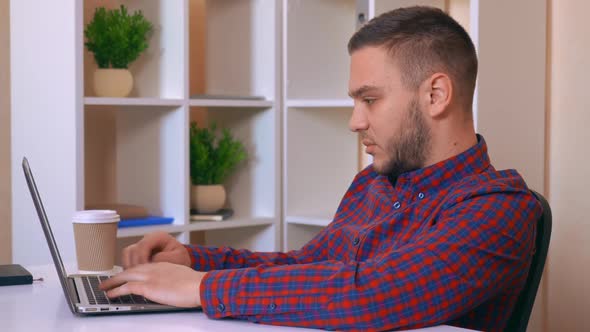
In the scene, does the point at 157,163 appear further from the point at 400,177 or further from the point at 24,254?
the point at 400,177

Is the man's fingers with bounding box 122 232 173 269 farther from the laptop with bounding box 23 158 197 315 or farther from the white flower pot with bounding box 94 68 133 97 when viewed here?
the white flower pot with bounding box 94 68 133 97

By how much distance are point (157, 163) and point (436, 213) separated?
1.45m

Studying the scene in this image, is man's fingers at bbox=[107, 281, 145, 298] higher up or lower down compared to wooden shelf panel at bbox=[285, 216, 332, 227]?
higher up

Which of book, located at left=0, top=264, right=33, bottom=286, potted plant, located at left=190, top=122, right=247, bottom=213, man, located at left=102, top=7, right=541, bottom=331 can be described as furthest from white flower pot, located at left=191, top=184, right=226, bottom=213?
book, located at left=0, top=264, right=33, bottom=286

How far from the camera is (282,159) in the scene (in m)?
2.94

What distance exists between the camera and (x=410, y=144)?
162cm

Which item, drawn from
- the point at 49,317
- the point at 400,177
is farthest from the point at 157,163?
the point at 49,317

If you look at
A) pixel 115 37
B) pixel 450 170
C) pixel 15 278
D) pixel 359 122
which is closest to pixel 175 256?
pixel 15 278

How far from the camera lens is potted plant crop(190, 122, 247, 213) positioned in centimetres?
287

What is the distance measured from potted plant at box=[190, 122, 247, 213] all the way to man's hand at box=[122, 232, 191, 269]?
1118mm

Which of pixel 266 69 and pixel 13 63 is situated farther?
pixel 266 69

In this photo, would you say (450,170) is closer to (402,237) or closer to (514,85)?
(402,237)

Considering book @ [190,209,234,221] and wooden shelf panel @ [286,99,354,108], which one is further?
book @ [190,209,234,221]

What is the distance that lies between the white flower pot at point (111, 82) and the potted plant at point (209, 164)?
1.05 ft
